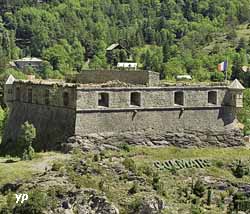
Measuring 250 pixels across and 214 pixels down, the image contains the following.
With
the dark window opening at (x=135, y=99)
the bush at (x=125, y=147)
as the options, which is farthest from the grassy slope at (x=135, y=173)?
the dark window opening at (x=135, y=99)

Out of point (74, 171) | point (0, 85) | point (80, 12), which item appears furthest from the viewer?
point (80, 12)

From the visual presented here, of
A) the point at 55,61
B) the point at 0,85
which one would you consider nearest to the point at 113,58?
the point at 55,61

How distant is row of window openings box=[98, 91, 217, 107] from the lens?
42500mm

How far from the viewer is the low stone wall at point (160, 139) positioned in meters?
41.7

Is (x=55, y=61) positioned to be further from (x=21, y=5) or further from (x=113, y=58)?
(x=21, y=5)

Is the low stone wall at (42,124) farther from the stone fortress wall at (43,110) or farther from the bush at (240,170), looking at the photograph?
the bush at (240,170)

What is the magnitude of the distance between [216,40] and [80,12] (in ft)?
148

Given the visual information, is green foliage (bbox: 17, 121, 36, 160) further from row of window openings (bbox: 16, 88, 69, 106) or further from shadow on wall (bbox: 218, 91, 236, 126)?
shadow on wall (bbox: 218, 91, 236, 126)

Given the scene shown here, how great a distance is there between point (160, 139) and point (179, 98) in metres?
2.69

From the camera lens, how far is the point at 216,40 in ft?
443

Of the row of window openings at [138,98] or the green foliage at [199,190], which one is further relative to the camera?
the row of window openings at [138,98]

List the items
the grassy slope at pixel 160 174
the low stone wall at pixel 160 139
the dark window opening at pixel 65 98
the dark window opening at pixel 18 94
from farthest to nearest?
the dark window opening at pixel 18 94, the dark window opening at pixel 65 98, the low stone wall at pixel 160 139, the grassy slope at pixel 160 174

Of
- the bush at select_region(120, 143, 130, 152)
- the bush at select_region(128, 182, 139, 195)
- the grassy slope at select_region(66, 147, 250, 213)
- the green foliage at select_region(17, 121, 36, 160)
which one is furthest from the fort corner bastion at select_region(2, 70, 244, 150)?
the bush at select_region(128, 182, 139, 195)

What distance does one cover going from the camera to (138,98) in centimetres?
4334
